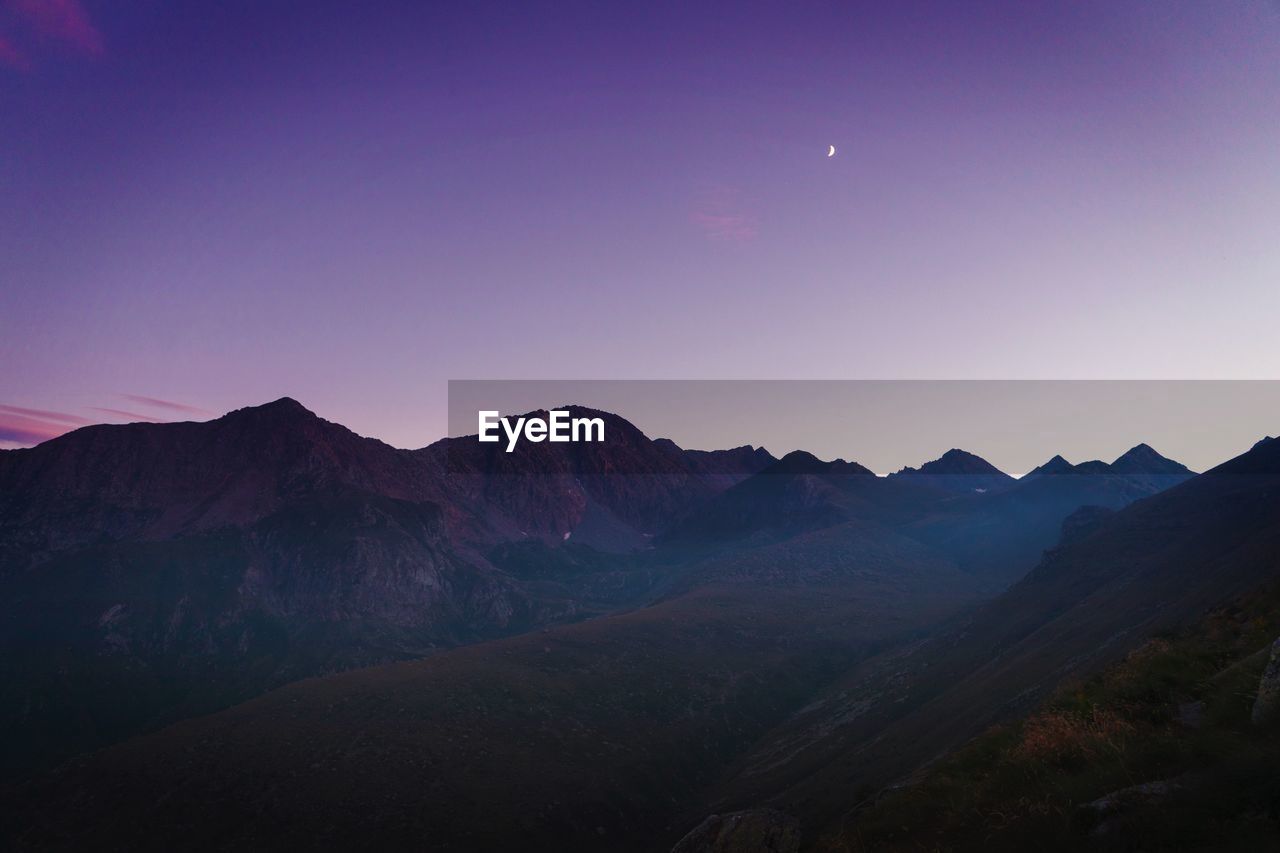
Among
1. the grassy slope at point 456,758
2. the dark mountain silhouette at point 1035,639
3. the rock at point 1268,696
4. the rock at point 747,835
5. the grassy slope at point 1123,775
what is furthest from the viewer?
the grassy slope at point 456,758

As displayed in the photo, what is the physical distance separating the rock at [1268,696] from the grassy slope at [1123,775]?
0.81ft

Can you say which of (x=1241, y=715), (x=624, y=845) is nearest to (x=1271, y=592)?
(x=1241, y=715)

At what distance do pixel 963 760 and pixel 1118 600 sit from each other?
68353mm

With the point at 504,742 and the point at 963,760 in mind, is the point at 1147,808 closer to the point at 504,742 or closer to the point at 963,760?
the point at 963,760

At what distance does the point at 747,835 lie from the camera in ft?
72.7

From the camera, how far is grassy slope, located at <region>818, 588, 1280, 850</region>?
370 inches

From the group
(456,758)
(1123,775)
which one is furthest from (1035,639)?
(1123,775)

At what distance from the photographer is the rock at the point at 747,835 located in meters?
21.5

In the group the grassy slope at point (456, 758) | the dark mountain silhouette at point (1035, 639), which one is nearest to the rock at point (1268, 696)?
the dark mountain silhouette at point (1035, 639)

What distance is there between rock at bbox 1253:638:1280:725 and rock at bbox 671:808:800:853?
44.1ft

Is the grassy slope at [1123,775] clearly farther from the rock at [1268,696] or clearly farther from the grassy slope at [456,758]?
the grassy slope at [456,758]

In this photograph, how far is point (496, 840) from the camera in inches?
2232

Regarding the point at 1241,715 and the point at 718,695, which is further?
the point at 718,695

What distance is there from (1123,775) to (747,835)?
13.4m
